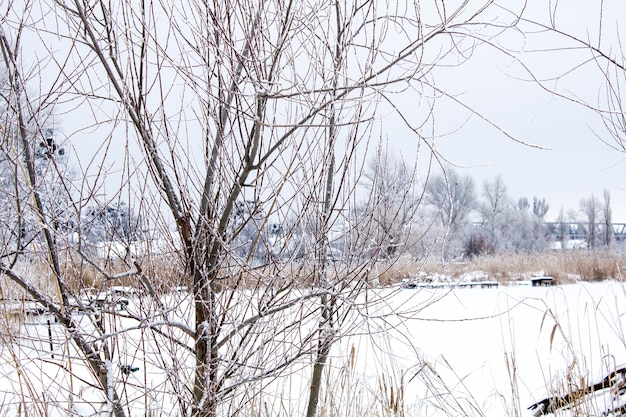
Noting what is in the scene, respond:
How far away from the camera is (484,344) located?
21.8 feet

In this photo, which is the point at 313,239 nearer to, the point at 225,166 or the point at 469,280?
the point at 225,166

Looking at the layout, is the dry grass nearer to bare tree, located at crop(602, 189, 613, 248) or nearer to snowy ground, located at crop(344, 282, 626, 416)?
snowy ground, located at crop(344, 282, 626, 416)

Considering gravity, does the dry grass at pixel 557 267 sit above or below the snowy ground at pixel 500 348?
above

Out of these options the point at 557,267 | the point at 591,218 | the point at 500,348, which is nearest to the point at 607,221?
the point at 591,218

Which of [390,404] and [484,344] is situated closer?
[390,404]

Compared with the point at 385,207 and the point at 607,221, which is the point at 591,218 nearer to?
the point at 607,221

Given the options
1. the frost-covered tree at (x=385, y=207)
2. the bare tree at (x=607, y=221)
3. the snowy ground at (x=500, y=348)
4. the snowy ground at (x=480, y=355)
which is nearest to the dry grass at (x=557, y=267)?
the snowy ground at (x=480, y=355)

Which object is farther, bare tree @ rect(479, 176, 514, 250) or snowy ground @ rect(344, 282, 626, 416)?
bare tree @ rect(479, 176, 514, 250)

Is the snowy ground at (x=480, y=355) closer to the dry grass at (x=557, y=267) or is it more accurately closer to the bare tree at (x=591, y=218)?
the dry grass at (x=557, y=267)

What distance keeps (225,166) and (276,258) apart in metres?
0.35

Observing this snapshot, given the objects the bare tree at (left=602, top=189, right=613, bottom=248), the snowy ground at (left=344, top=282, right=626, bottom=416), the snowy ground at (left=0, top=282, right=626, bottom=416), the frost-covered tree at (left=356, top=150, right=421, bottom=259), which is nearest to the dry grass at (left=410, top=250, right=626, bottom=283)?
the snowy ground at (left=0, top=282, right=626, bottom=416)

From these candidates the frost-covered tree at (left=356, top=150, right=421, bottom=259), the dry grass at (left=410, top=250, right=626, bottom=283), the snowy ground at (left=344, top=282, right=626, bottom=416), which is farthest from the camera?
the dry grass at (left=410, top=250, right=626, bottom=283)

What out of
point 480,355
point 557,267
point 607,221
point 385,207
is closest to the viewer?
point 385,207

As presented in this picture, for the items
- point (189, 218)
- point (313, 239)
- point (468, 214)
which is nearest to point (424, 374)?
A: point (313, 239)
